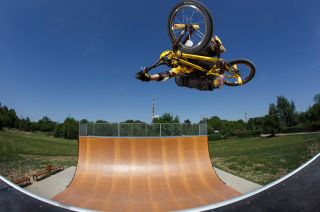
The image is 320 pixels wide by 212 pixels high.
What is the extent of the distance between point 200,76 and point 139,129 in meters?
7.57

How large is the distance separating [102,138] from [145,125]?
2358 mm

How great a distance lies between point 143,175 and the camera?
10.8 metres

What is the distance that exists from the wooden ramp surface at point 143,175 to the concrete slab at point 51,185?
0.79 m

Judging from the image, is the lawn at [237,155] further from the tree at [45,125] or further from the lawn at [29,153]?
the tree at [45,125]

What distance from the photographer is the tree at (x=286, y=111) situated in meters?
4.66

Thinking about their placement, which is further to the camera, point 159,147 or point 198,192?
point 159,147

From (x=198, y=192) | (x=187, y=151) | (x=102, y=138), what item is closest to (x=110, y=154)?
(x=102, y=138)

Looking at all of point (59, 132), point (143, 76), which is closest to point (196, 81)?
point (143, 76)

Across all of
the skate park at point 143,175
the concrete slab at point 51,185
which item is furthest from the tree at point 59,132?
the skate park at point 143,175

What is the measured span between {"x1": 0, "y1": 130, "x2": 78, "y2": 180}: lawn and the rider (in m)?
15.8

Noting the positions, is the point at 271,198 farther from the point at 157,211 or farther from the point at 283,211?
the point at 157,211

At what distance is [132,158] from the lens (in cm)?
1153

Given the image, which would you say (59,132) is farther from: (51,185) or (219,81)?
(219,81)

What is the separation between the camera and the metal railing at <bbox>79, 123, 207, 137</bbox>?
1209 cm
